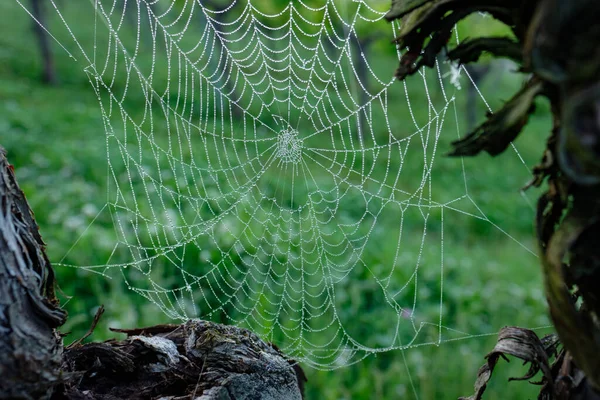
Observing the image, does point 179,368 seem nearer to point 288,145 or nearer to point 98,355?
point 98,355

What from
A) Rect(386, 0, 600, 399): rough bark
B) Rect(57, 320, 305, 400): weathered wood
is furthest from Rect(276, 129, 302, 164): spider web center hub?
Rect(386, 0, 600, 399): rough bark

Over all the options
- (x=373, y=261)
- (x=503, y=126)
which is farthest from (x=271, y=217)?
(x=503, y=126)

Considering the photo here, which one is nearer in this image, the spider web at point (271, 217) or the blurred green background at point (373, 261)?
the spider web at point (271, 217)

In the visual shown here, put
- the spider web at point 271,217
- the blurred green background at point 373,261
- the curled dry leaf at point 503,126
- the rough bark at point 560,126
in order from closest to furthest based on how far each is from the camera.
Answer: the rough bark at point 560,126
the curled dry leaf at point 503,126
the spider web at point 271,217
the blurred green background at point 373,261

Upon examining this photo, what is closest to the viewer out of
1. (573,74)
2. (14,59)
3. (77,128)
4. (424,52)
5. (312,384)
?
(573,74)

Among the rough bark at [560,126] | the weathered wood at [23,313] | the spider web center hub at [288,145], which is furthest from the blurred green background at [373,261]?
the spider web center hub at [288,145]

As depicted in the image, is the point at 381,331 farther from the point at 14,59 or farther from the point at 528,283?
the point at 14,59

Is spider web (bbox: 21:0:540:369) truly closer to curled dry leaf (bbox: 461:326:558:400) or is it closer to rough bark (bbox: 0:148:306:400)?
rough bark (bbox: 0:148:306:400)

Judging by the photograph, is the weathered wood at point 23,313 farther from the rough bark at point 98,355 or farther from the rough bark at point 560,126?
the rough bark at point 560,126

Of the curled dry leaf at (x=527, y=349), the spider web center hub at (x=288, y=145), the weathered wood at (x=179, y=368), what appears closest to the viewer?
the curled dry leaf at (x=527, y=349)

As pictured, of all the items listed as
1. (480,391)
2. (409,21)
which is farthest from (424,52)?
(480,391)
